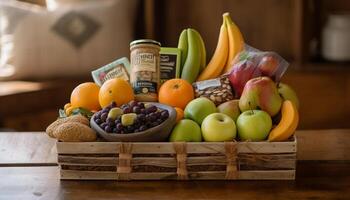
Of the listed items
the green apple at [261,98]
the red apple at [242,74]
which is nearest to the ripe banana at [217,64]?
the red apple at [242,74]

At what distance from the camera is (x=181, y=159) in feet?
4.54

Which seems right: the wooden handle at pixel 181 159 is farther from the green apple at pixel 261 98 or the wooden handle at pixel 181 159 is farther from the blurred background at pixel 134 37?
the blurred background at pixel 134 37

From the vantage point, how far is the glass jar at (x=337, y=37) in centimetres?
296

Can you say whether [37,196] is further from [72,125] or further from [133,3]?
[133,3]

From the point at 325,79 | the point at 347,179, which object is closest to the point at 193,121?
the point at 347,179

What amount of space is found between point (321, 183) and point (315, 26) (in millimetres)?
1851

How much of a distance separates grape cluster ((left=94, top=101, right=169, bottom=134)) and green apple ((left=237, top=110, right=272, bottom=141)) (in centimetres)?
17

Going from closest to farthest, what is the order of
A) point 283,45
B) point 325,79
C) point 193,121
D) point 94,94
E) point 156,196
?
1. point 156,196
2. point 193,121
3. point 94,94
4. point 325,79
5. point 283,45

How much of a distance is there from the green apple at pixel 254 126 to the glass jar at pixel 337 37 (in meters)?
1.67

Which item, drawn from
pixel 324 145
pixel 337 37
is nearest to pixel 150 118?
pixel 324 145

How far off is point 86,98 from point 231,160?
0.41 metres

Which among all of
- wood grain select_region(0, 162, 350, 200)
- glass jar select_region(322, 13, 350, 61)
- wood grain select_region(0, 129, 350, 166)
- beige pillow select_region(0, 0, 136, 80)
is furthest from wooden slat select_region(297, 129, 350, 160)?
beige pillow select_region(0, 0, 136, 80)

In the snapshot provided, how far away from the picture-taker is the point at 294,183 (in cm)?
139

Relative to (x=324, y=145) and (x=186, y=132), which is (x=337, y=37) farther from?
(x=186, y=132)
